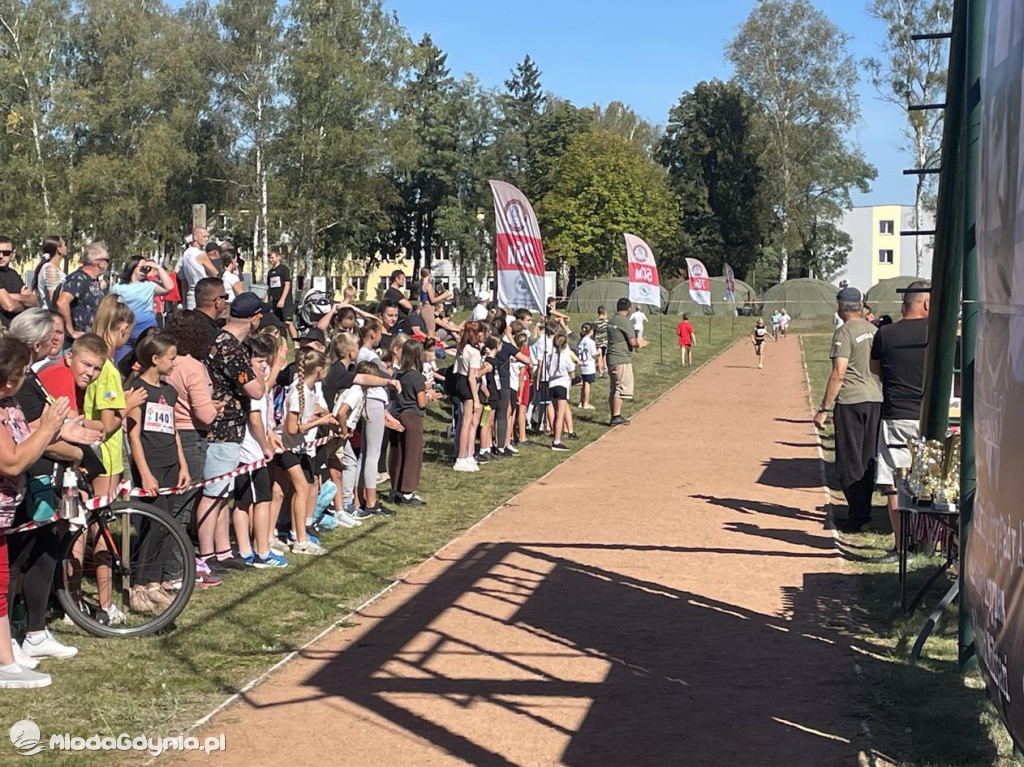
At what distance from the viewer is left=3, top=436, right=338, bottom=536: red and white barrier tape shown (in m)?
7.16

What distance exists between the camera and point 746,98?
271 feet

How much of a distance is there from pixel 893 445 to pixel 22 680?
23.0ft

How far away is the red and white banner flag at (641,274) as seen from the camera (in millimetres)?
27906

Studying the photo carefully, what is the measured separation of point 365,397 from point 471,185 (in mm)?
74806

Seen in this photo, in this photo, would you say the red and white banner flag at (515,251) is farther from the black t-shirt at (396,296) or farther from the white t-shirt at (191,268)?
the white t-shirt at (191,268)

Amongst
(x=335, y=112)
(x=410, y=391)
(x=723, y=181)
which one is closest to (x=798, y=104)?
(x=723, y=181)

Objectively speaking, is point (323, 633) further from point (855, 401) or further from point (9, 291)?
point (855, 401)

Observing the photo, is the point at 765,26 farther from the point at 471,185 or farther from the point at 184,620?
the point at 184,620

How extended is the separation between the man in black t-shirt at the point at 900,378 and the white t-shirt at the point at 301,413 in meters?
4.67

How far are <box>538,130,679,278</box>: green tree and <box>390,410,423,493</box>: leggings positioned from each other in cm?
6602

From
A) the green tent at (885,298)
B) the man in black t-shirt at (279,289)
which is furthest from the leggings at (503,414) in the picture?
the green tent at (885,298)

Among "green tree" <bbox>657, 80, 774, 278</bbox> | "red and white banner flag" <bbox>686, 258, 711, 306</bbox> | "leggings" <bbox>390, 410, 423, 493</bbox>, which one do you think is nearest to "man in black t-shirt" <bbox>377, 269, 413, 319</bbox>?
"leggings" <bbox>390, 410, 423, 493</bbox>

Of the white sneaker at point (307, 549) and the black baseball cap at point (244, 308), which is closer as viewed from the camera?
the black baseball cap at point (244, 308)

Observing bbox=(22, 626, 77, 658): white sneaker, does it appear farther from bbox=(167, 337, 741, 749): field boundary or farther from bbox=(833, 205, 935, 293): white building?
bbox=(833, 205, 935, 293): white building
